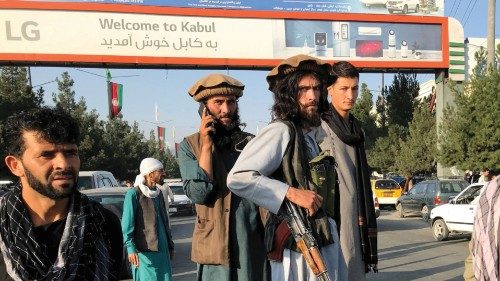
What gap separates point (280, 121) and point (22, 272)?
1.30m

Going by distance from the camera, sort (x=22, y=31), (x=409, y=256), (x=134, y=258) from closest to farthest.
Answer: (x=134, y=258) < (x=409, y=256) < (x=22, y=31)

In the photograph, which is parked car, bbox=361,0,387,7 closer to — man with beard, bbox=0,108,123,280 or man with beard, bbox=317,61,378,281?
man with beard, bbox=317,61,378,281

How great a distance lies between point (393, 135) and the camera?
3678cm

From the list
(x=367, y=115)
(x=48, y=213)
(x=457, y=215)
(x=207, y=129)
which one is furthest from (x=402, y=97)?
(x=48, y=213)

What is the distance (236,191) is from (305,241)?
395 mm

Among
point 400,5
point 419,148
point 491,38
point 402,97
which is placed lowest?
point 419,148

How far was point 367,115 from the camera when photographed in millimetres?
41781

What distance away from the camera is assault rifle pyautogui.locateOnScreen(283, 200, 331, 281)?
244 centimetres

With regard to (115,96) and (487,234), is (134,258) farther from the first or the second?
(115,96)

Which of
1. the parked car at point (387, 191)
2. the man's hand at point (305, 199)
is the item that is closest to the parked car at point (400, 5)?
the parked car at point (387, 191)

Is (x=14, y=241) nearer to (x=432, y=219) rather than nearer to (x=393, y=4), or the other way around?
(x=432, y=219)

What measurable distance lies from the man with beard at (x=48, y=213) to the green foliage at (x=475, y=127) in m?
18.1

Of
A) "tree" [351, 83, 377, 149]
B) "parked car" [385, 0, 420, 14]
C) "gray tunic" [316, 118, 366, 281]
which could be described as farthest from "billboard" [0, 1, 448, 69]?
"gray tunic" [316, 118, 366, 281]

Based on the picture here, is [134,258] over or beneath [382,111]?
beneath
